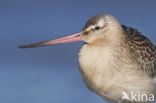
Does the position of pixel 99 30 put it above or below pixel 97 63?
above

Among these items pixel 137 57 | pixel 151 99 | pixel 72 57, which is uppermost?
pixel 72 57

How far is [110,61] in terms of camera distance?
3.71 meters

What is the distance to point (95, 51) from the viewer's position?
3.72 m

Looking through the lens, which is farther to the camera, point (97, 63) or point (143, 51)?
point (143, 51)

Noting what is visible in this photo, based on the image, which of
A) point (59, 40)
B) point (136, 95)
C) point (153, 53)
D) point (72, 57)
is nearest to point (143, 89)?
point (136, 95)

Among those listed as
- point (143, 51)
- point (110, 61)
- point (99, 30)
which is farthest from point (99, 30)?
point (143, 51)

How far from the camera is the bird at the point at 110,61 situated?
371 cm

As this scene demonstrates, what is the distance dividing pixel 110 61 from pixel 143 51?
0.38 metres

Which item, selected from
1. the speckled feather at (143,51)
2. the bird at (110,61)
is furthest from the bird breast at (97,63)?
the speckled feather at (143,51)

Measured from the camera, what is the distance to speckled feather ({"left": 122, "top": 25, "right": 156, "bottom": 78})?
3900mm

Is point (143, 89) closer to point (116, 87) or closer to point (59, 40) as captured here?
point (116, 87)

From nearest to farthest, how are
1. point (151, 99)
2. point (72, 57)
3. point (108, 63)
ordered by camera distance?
1. point (108, 63)
2. point (151, 99)
3. point (72, 57)

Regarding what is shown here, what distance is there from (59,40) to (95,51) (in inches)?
13.6

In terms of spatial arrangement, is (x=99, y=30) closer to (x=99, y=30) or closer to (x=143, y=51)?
(x=99, y=30)
